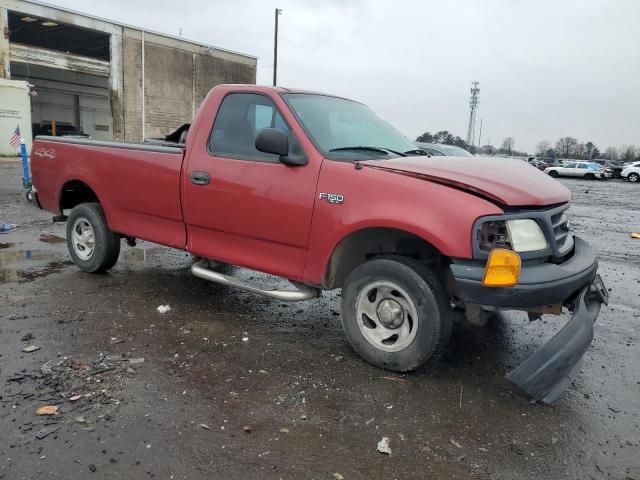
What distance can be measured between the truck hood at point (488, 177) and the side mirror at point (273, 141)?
605mm

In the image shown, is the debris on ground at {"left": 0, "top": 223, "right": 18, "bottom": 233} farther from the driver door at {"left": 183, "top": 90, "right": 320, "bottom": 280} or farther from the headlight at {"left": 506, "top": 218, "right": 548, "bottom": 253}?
the headlight at {"left": 506, "top": 218, "right": 548, "bottom": 253}

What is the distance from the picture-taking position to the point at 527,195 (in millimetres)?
3246

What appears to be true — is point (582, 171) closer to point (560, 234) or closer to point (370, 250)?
point (560, 234)

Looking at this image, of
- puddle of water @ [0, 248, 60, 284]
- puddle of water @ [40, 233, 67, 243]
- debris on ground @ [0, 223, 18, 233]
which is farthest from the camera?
debris on ground @ [0, 223, 18, 233]

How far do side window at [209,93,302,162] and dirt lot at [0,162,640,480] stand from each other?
1497 millimetres

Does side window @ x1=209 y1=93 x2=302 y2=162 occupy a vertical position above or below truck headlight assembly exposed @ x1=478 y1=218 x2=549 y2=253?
above

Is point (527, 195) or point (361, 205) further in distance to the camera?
point (361, 205)

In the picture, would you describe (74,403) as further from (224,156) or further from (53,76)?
(53,76)

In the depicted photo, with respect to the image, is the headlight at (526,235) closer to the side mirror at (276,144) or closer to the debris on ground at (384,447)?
the debris on ground at (384,447)

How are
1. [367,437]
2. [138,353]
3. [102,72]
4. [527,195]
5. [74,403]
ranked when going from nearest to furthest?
[367,437] → [74,403] → [527,195] → [138,353] → [102,72]

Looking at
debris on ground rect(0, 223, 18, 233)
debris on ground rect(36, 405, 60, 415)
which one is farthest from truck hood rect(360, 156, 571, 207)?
debris on ground rect(0, 223, 18, 233)

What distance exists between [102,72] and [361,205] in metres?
34.4

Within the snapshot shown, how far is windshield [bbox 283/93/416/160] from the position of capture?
12.9 ft

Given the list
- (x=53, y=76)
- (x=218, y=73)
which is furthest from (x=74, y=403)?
(x=53, y=76)
